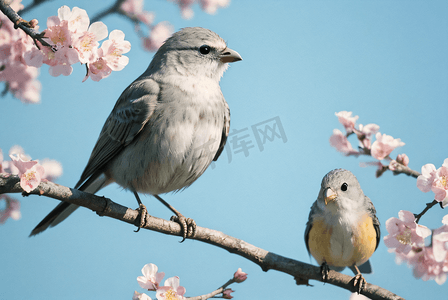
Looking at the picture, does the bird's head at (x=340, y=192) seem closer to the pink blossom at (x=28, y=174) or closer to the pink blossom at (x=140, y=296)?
the pink blossom at (x=140, y=296)

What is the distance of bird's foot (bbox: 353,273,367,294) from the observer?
92.0 inches

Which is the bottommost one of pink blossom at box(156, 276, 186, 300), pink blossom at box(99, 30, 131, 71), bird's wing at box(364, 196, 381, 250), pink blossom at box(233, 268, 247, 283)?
pink blossom at box(156, 276, 186, 300)

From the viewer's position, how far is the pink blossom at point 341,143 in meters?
2.79

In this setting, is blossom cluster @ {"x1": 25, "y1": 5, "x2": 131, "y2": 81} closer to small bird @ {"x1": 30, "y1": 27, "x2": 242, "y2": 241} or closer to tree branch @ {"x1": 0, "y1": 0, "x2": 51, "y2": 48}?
tree branch @ {"x1": 0, "y1": 0, "x2": 51, "y2": 48}

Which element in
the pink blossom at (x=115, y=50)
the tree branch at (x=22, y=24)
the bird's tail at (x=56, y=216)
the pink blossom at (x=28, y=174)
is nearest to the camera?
the tree branch at (x=22, y=24)

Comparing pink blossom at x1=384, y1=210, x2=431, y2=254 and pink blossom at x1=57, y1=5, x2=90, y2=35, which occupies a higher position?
pink blossom at x1=57, y1=5, x2=90, y2=35

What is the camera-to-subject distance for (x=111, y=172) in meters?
2.70

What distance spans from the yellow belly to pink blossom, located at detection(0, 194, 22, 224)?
214cm

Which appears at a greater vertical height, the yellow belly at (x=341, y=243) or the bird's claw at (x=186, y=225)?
the yellow belly at (x=341, y=243)

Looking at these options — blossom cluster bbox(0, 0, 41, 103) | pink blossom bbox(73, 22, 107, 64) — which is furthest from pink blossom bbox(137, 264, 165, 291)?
blossom cluster bbox(0, 0, 41, 103)

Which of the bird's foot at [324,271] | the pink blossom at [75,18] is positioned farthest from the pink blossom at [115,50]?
the bird's foot at [324,271]

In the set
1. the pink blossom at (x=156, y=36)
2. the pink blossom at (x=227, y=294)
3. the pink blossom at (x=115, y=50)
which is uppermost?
the pink blossom at (x=156, y=36)

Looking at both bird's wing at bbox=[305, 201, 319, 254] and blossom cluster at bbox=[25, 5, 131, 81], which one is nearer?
blossom cluster at bbox=[25, 5, 131, 81]

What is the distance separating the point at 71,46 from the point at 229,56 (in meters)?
1.34
